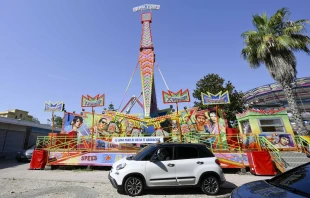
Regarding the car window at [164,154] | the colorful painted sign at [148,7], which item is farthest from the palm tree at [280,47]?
the colorful painted sign at [148,7]

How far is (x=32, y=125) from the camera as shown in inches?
884

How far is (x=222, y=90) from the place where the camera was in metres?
24.8

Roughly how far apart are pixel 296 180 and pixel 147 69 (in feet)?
77.1

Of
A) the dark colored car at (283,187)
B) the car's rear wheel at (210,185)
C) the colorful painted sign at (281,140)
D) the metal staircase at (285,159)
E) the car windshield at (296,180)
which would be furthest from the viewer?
the colorful painted sign at (281,140)

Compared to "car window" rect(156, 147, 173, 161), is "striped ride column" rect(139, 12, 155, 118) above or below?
above

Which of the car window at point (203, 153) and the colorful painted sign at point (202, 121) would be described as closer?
the car window at point (203, 153)

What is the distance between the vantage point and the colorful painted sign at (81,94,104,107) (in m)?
14.4

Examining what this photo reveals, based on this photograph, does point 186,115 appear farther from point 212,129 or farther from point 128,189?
point 128,189

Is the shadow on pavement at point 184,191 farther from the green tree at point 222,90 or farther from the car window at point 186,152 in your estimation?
the green tree at point 222,90

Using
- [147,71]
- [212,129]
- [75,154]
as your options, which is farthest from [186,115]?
[75,154]

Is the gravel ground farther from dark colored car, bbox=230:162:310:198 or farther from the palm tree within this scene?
the palm tree

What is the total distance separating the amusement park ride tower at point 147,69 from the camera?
24234mm

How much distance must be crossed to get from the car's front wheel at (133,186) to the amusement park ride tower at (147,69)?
1672 cm

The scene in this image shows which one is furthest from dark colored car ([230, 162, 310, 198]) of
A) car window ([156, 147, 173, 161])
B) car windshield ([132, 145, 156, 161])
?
car windshield ([132, 145, 156, 161])
